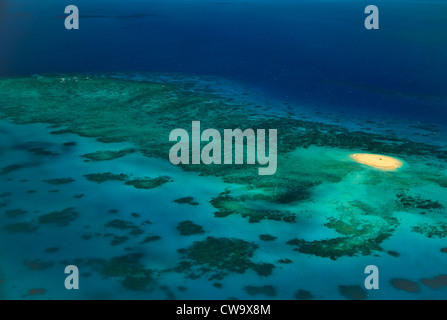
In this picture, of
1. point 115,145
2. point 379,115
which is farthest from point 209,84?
point 115,145

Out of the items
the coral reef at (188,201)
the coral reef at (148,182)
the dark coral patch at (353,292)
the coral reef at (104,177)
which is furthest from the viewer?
the coral reef at (104,177)

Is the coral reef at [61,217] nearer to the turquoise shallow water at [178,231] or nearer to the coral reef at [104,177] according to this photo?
the turquoise shallow water at [178,231]

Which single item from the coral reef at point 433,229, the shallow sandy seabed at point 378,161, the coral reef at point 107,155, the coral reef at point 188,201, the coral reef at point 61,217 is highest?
the coral reef at point 107,155

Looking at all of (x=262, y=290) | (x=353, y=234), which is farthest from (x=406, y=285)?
(x=262, y=290)

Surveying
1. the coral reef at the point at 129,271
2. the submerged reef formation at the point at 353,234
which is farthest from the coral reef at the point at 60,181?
the submerged reef formation at the point at 353,234

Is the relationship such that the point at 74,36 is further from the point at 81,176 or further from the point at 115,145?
the point at 81,176

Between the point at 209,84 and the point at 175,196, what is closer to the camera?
the point at 175,196
